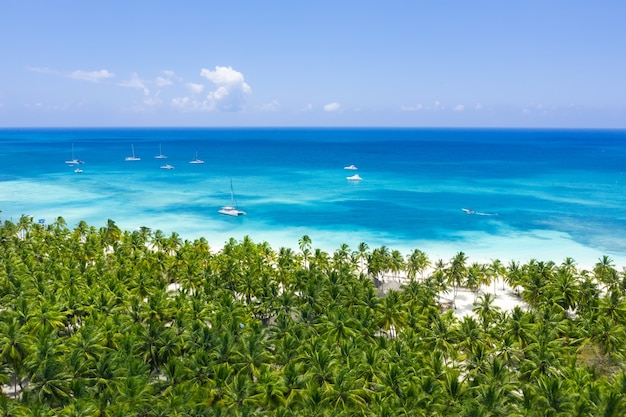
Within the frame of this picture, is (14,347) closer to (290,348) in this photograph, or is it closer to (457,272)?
(290,348)

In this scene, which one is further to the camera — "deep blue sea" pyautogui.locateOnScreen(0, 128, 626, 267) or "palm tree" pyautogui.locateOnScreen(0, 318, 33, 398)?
"deep blue sea" pyautogui.locateOnScreen(0, 128, 626, 267)

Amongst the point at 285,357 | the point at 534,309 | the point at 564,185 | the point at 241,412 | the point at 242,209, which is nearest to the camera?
the point at 241,412

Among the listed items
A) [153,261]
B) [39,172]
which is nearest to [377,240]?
[153,261]

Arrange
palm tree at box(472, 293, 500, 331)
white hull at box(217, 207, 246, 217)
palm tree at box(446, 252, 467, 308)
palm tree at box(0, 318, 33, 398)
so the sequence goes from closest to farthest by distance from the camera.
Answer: palm tree at box(0, 318, 33, 398)
palm tree at box(472, 293, 500, 331)
palm tree at box(446, 252, 467, 308)
white hull at box(217, 207, 246, 217)

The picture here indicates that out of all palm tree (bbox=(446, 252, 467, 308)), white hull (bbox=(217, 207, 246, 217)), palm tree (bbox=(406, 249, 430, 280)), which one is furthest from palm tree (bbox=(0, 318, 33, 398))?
white hull (bbox=(217, 207, 246, 217))

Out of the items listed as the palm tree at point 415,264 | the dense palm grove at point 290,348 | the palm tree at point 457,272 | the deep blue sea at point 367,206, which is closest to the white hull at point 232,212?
the deep blue sea at point 367,206

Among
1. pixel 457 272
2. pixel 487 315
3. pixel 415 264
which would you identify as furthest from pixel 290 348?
pixel 457 272

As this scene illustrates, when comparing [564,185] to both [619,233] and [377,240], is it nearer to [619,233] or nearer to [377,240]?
[619,233]

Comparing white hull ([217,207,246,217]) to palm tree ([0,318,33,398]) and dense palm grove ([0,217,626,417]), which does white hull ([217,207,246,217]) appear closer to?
dense palm grove ([0,217,626,417])
